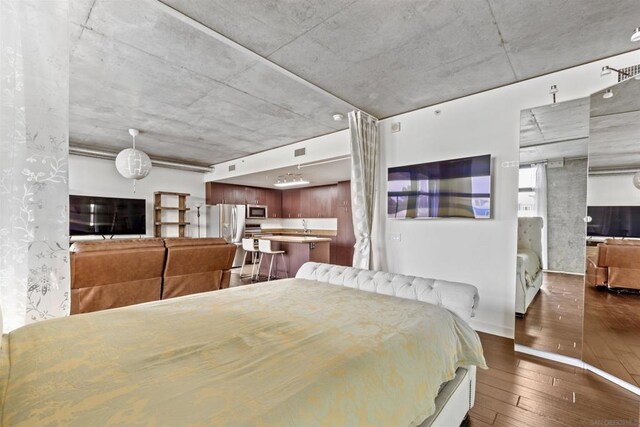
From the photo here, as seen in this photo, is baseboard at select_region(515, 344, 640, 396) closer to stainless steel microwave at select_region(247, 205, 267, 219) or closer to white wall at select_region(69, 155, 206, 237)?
stainless steel microwave at select_region(247, 205, 267, 219)

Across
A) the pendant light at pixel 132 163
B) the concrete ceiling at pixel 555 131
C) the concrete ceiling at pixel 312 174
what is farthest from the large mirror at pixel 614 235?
the pendant light at pixel 132 163

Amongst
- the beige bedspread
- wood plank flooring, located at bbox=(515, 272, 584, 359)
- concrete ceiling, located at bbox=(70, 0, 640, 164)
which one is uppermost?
concrete ceiling, located at bbox=(70, 0, 640, 164)

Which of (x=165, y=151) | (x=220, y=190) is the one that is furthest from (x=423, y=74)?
(x=220, y=190)

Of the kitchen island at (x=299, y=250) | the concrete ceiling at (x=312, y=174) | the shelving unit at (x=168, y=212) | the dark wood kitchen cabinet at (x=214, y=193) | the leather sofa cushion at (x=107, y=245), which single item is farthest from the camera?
the dark wood kitchen cabinet at (x=214, y=193)

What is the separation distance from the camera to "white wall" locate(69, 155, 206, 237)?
6047 millimetres

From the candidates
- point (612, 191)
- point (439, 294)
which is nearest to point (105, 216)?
point (439, 294)

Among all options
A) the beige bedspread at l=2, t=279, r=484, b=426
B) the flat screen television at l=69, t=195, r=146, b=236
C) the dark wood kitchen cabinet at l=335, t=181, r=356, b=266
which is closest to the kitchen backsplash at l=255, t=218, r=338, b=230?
the dark wood kitchen cabinet at l=335, t=181, r=356, b=266

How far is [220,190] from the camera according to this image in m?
7.97

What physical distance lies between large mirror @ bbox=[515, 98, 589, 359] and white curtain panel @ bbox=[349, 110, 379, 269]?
5.68 ft

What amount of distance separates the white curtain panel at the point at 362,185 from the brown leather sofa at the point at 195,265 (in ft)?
5.99

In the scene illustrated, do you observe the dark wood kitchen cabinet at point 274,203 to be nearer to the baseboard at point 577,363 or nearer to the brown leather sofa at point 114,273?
the brown leather sofa at point 114,273

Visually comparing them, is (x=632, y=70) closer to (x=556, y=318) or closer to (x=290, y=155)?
(x=556, y=318)

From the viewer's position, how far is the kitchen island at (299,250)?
560 cm

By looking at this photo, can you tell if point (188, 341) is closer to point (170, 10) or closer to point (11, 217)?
point (11, 217)
